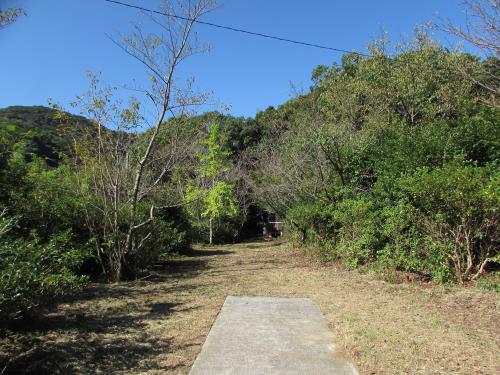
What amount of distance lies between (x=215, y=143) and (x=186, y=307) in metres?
16.2

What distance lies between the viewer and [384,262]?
880 centimetres

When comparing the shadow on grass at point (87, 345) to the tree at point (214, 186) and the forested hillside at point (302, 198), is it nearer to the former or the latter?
the forested hillside at point (302, 198)

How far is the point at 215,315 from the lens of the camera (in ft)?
19.5

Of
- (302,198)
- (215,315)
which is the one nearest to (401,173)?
(215,315)

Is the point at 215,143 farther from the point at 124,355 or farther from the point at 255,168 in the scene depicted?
the point at 124,355

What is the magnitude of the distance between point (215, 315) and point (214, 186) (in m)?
15.3

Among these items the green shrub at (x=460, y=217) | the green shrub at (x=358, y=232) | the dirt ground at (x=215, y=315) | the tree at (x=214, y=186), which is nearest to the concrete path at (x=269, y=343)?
the dirt ground at (x=215, y=315)

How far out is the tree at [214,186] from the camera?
20.7 m

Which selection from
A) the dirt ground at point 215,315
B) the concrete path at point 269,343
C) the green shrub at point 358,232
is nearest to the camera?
the concrete path at point 269,343

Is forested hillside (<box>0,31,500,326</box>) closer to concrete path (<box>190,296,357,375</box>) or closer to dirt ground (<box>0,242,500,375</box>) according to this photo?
dirt ground (<box>0,242,500,375</box>)

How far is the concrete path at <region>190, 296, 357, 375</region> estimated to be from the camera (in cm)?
394

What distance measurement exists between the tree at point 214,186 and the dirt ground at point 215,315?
11.8m

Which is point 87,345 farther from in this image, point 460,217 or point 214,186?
point 214,186

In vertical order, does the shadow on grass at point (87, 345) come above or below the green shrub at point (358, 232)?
below
